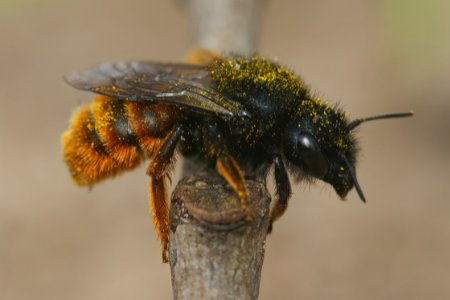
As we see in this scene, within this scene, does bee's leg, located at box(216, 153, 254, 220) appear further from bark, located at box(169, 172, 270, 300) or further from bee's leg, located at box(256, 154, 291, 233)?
bee's leg, located at box(256, 154, 291, 233)

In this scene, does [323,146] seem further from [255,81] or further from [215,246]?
[215,246]

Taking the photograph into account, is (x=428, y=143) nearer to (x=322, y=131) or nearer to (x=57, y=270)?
(x=322, y=131)

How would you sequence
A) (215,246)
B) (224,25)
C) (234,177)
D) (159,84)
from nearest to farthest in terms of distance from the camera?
1. (215,246)
2. (234,177)
3. (159,84)
4. (224,25)

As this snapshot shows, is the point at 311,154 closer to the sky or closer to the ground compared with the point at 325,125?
closer to the ground

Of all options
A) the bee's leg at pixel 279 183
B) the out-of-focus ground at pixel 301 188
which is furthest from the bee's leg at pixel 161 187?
the out-of-focus ground at pixel 301 188

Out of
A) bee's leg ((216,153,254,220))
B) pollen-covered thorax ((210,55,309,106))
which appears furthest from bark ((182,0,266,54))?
bee's leg ((216,153,254,220))

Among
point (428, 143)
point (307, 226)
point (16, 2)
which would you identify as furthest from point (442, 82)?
point (16, 2)

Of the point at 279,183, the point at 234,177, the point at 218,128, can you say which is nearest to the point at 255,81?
the point at 218,128
